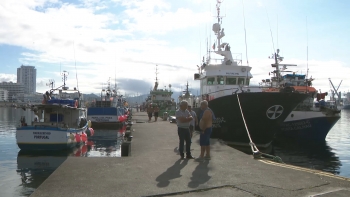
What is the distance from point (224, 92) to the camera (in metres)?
20.0

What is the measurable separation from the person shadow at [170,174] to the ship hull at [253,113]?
8431 mm

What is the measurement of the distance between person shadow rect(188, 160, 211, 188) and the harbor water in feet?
17.2

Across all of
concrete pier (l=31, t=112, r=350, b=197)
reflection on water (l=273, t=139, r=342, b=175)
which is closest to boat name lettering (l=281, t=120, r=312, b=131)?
reflection on water (l=273, t=139, r=342, b=175)

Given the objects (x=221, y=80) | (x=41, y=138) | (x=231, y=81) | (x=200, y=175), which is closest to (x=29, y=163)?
(x=41, y=138)

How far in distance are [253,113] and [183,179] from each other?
34.5 feet

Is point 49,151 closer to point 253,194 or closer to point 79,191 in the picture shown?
point 79,191

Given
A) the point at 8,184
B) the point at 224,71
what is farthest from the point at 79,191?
the point at 224,71

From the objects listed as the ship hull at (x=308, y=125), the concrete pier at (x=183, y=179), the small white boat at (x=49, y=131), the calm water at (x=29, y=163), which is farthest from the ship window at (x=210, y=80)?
the concrete pier at (x=183, y=179)

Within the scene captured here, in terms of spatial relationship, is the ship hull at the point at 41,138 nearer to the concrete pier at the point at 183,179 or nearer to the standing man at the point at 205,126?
the concrete pier at the point at 183,179

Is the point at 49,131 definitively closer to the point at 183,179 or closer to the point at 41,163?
the point at 41,163

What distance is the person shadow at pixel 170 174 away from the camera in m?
6.85

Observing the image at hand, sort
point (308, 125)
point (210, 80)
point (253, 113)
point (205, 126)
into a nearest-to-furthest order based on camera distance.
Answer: point (205, 126) < point (253, 113) < point (210, 80) < point (308, 125)

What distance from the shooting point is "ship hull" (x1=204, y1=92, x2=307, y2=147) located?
16688 millimetres

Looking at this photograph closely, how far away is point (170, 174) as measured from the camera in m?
7.66
